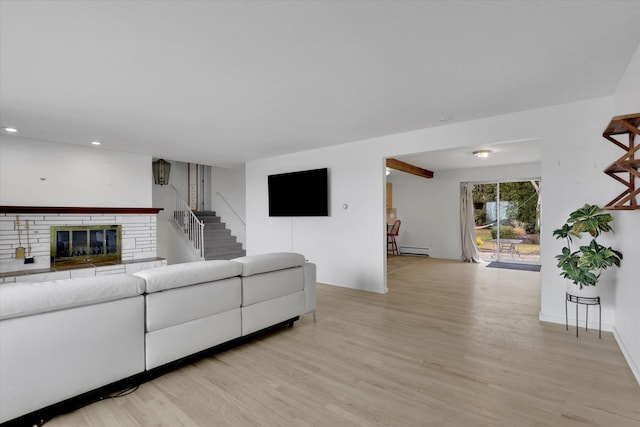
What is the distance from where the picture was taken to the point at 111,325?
198 centimetres

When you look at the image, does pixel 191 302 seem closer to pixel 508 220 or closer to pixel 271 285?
pixel 271 285

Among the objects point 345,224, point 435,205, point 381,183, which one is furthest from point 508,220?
point 345,224

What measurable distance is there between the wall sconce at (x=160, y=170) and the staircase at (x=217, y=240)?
1448 mm

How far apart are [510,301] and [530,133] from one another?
2.23 metres

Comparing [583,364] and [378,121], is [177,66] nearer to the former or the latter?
[378,121]

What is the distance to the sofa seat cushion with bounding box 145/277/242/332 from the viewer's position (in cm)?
219

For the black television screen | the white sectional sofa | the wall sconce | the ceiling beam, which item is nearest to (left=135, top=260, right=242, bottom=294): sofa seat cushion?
the white sectional sofa

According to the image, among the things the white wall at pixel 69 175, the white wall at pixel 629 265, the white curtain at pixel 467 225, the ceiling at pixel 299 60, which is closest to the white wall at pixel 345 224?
the ceiling at pixel 299 60

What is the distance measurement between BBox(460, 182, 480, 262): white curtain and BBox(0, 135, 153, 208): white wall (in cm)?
713

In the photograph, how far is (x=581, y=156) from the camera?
3.29m

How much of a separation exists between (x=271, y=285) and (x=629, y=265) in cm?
302

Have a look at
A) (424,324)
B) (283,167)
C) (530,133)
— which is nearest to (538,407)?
(424,324)

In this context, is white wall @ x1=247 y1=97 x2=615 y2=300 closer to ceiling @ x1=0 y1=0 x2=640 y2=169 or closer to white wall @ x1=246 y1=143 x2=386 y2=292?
white wall @ x1=246 y1=143 x2=386 y2=292

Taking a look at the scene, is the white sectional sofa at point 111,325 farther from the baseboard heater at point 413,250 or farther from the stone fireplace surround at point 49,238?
the baseboard heater at point 413,250
